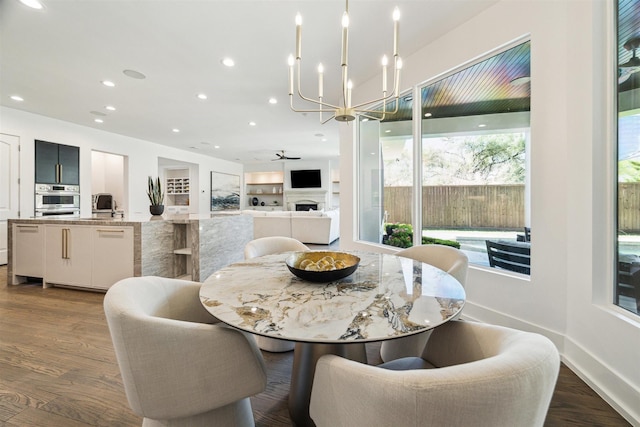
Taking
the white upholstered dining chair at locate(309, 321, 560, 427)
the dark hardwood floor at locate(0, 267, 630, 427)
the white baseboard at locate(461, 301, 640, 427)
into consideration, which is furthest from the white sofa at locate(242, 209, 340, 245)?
the white upholstered dining chair at locate(309, 321, 560, 427)

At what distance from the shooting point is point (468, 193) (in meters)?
2.78

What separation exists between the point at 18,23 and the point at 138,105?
6.88 ft

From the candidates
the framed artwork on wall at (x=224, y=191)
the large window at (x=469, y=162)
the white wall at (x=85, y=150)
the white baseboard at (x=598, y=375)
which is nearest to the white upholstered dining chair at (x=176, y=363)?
the white baseboard at (x=598, y=375)

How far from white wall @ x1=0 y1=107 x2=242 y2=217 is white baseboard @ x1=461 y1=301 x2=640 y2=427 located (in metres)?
7.15

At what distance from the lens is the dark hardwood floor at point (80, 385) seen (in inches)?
54.3

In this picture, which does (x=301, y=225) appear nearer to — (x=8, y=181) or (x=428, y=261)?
(x=428, y=261)

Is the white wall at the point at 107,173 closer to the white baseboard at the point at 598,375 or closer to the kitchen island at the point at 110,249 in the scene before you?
the kitchen island at the point at 110,249

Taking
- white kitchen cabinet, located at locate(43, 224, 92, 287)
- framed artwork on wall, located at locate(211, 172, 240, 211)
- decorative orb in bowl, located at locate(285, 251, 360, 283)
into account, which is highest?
framed artwork on wall, located at locate(211, 172, 240, 211)

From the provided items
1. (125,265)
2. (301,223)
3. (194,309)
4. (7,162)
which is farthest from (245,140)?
(194,309)

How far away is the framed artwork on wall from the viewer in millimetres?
9836

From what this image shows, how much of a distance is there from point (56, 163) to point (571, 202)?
7.38 m

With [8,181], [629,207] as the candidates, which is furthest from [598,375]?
[8,181]

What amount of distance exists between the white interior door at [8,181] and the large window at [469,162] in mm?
5996

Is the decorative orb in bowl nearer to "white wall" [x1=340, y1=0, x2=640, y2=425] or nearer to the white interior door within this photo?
"white wall" [x1=340, y1=0, x2=640, y2=425]
